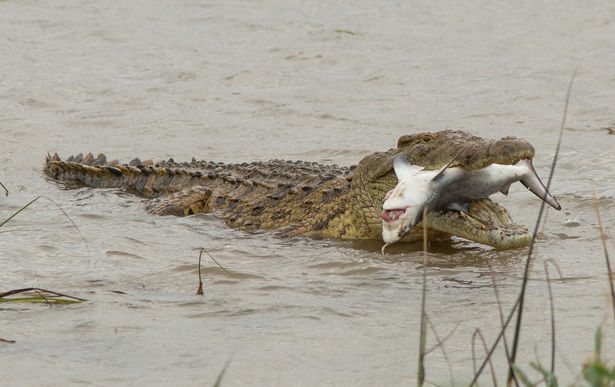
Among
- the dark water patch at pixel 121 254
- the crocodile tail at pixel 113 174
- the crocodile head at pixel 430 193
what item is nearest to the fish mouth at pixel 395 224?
the crocodile head at pixel 430 193

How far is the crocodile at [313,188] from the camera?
6.73 m

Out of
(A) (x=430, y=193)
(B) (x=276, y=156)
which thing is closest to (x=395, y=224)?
(A) (x=430, y=193)

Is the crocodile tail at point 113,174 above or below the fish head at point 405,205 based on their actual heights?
below

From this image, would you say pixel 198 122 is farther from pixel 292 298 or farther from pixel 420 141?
pixel 292 298

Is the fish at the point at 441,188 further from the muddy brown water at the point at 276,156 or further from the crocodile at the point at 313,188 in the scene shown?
the muddy brown water at the point at 276,156

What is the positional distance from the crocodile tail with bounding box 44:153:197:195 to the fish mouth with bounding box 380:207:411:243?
2606 millimetres

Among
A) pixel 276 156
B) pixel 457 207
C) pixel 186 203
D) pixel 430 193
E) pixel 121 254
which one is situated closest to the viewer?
pixel 430 193

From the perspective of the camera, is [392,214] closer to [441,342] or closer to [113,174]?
[441,342]

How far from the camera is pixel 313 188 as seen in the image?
311 inches

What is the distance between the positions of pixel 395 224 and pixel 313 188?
1.41 meters

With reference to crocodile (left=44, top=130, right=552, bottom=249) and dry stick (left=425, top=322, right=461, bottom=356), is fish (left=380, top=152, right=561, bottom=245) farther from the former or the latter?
dry stick (left=425, top=322, right=461, bottom=356)

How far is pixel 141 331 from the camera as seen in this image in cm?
511

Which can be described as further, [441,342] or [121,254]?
[121,254]

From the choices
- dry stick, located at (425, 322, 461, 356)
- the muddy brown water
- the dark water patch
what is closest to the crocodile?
the muddy brown water
